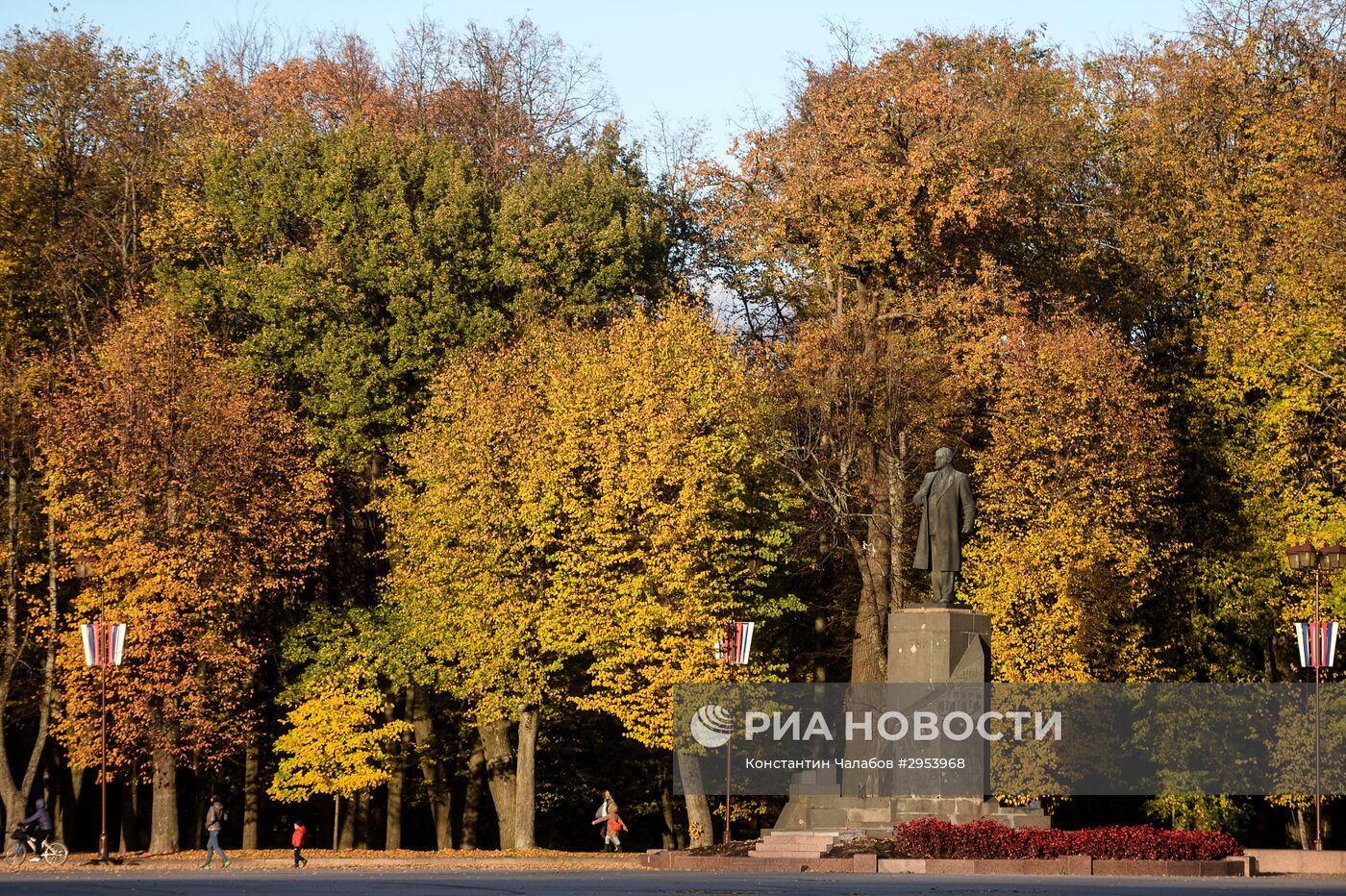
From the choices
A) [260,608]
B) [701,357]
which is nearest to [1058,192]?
[701,357]

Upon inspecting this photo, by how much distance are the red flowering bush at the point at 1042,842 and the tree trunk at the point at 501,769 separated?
16681mm

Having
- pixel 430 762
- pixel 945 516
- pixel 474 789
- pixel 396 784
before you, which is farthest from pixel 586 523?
pixel 945 516

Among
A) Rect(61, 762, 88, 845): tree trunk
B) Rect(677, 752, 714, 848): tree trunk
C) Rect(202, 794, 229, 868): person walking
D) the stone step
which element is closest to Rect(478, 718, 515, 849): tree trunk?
Rect(677, 752, 714, 848): tree trunk

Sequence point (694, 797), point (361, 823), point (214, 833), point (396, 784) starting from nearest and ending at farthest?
point (214, 833), point (694, 797), point (396, 784), point (361, 823)

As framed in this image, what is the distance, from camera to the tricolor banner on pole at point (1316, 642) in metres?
35.1

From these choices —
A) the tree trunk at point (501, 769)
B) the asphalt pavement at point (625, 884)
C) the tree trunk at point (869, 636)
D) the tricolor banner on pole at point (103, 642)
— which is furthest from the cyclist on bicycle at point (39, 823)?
the tree trunk at point (869, 636)

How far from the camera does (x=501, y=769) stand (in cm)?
4478

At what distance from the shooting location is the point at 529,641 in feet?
134

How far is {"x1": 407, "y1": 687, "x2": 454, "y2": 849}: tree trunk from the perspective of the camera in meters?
46.6

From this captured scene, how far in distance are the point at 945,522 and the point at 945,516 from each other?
4.1 inches

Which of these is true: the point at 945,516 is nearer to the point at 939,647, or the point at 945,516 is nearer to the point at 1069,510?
the point at 939,647

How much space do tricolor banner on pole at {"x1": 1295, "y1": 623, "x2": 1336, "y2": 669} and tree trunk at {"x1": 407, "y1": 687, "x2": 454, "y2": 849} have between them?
71.5 ft

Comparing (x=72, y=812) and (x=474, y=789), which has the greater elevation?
(x=474, y=789)

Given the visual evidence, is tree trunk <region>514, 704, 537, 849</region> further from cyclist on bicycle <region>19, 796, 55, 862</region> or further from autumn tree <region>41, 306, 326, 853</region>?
cyclist on bicycle <region>19, 796, 55, 862</region>
